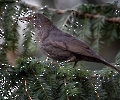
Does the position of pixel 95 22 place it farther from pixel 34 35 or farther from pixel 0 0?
pixel 0 0

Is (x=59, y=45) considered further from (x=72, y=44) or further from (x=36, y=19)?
(x=36, y=19)

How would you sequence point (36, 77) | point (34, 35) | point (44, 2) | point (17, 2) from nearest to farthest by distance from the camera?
point (36, 77) < point (34, 35) < point (17, 2) < point (44, 2)

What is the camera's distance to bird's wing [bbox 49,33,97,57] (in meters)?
2.91

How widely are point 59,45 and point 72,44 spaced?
0.13m

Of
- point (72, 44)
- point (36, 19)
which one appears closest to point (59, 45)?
point (72, 44)

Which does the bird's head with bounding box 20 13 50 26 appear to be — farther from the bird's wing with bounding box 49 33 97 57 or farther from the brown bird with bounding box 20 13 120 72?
the bird's wing with bounding box 49 33 97 57

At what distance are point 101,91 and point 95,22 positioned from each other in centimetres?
143

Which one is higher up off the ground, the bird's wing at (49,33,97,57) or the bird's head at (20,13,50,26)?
the bird's head at (20,13,50,26)

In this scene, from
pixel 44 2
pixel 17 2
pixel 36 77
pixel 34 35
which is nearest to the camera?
pixel 36 77

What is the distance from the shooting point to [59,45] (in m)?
3.05

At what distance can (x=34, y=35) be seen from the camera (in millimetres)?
3477

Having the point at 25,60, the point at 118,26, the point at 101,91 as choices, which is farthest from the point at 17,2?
the point at 101,91

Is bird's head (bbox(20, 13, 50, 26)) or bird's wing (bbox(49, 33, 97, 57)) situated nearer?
bird's wing (bbox(49, 33, 97, 57))

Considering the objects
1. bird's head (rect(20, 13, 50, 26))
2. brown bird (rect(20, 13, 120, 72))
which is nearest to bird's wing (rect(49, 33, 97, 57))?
brown bird (rect(20, 13, 120, 72))
